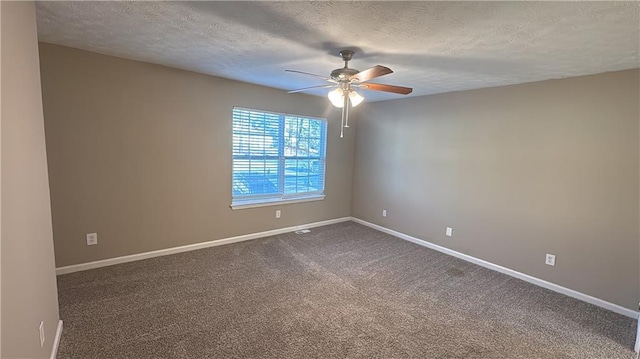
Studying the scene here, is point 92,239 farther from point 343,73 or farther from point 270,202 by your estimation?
point 343,73

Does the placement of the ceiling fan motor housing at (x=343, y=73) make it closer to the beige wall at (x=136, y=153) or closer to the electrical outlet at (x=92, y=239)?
the beige wall at (x=136, y=153)

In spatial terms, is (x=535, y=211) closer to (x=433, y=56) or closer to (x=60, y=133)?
(x=433, y=56)

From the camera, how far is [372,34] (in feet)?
7.01

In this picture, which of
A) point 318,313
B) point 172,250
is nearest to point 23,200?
point 318,313

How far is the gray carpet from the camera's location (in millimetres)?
2188

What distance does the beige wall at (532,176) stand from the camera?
2824 mm

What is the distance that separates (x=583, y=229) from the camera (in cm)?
304

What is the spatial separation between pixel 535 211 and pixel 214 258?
3.82m

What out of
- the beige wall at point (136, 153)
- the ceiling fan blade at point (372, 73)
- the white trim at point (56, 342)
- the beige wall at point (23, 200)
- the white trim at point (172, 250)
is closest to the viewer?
the beige wall at point (23, 200)

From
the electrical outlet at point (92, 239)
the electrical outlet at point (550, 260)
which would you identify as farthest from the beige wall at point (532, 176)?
the electrical outlet at point (92, 239)

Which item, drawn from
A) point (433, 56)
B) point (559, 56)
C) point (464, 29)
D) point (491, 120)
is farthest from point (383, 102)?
point (464, 29)

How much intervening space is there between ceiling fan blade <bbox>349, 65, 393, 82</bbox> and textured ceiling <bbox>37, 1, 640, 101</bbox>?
251 millimetres

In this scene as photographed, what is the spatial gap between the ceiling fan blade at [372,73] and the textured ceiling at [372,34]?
0.25 meters

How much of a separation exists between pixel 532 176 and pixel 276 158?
335 cm
